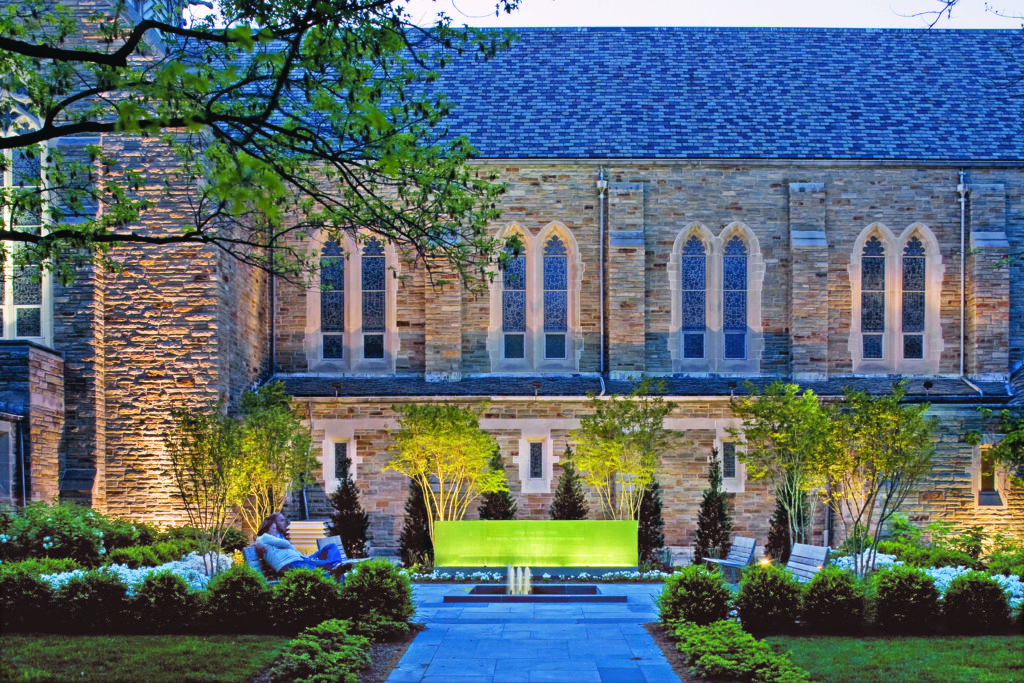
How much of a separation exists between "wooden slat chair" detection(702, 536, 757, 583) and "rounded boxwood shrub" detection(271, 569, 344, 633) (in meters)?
8.07

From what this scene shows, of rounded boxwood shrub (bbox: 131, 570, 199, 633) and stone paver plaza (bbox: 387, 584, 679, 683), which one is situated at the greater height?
rounded boxwood shrub (bbox: 131, 570, 199, 633)

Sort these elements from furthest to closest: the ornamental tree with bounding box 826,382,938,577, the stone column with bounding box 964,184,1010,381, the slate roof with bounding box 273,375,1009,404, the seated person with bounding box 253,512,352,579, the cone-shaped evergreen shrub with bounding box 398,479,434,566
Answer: the stone column with bounding box 964,184,1010,381 < the slate roof with bounding box 273,375,1009,404 < the cone-shaped evergreen shrub with bounding box 398,479,434,566 < the ornamental tree with bounding box 826,382,938,577 < the seated person with bounding box 253,512,352,579

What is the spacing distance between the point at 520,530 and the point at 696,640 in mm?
7546

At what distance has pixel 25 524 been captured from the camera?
15.8 metres

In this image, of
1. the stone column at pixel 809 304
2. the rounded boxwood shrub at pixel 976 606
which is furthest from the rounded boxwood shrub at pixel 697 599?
the stone column at pixel 809 304

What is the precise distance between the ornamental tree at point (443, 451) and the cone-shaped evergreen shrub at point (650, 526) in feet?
9.70

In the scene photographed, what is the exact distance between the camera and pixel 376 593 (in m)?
12.6

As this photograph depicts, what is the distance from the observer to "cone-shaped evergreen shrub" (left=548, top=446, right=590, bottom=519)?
2177 centimetres

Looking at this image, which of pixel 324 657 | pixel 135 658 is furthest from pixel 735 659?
pixel 135 658

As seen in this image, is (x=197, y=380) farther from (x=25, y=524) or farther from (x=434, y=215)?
(x=434, y=215)

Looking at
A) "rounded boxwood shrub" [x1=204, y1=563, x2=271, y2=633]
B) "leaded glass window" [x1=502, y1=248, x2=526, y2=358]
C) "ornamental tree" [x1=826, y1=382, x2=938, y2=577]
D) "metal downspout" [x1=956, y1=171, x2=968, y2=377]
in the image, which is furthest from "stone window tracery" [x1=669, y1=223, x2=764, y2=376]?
"rounded boxwood shrub" [x1=204, y1=563, x2=271, y2=633]

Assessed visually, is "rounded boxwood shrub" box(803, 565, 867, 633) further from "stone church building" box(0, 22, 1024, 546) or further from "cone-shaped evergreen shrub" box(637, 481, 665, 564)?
"stone church building" box(0, 22, 1024, 546)

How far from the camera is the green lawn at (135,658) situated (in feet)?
31.6

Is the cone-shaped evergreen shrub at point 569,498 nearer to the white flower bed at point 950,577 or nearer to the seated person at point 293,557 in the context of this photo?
the white flower bed at point 950,577
